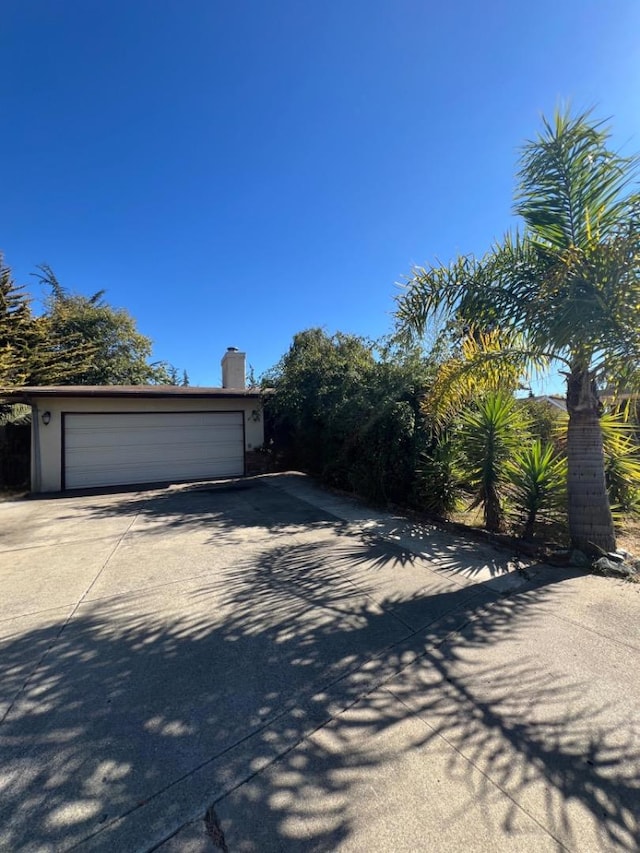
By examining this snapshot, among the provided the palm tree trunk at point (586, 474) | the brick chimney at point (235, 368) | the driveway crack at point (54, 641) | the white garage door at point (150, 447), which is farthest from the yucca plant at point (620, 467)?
the brick chimney at point (235, 368)

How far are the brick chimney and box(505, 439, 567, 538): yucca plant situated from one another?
35.9 feet

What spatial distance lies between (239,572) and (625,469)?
6331mm

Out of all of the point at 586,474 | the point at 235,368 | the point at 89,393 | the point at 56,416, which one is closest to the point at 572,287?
the point at 586,474

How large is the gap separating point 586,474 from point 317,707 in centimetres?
432

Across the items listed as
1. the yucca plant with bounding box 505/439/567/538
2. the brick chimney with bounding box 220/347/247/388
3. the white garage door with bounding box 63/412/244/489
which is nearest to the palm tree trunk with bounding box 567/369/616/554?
the yucca plant with bounding box 505/439/567/538

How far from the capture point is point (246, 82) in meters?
7.11

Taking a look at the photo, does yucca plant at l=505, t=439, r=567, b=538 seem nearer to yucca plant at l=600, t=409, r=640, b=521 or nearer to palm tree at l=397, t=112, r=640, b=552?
palm tree at l=397, t=112, r=640, b=552

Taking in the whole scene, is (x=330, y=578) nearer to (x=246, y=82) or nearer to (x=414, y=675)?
(x=414, y=675)

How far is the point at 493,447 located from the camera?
595 centimetres

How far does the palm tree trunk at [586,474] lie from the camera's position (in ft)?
14.9

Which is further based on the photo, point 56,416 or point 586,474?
point 56,416

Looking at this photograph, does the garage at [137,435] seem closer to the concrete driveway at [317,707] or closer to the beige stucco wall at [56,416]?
the beige stucco wall at [56,416]

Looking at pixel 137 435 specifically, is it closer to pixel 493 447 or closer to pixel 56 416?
pixel 56 416

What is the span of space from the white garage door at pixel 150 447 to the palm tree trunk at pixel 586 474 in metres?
9.56
